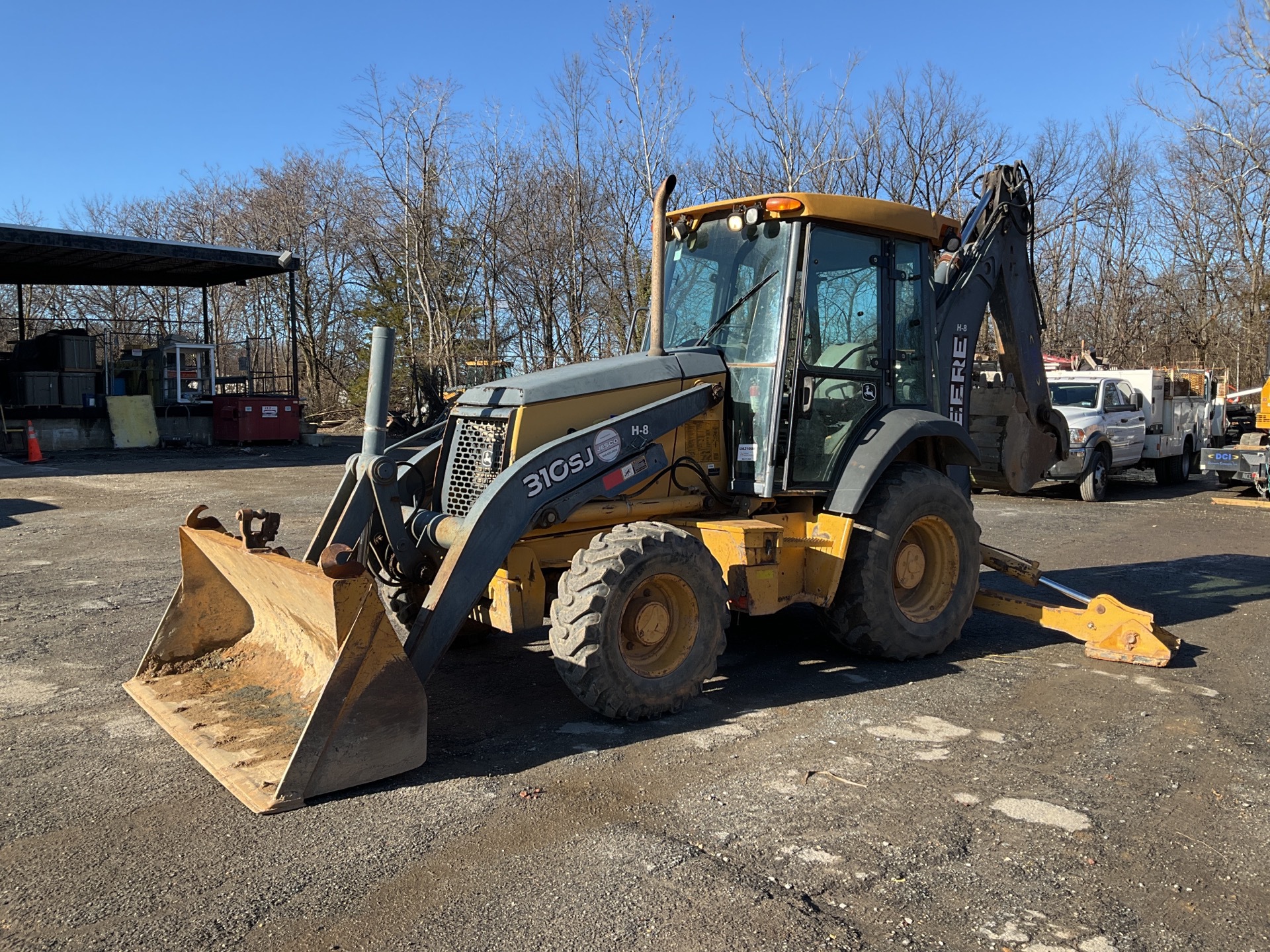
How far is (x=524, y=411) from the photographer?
526 cm

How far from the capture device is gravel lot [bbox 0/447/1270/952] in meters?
3.29

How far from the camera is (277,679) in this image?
5254 millimetres

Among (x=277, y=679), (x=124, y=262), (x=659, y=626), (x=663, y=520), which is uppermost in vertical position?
(x=124, y=262)

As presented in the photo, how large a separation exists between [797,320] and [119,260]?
2319 cm

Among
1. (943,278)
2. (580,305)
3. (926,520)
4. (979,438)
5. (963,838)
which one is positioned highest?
(580,305)

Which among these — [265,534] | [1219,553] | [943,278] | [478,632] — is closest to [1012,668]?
[943,278]

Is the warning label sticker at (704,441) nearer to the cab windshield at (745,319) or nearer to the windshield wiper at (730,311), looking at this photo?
the cab windshield at (745,319)

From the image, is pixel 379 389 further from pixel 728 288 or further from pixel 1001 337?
pixel 1001 337

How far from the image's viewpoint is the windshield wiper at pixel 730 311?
19.4 ft

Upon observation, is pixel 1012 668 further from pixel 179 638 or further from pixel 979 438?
pixel 179 638

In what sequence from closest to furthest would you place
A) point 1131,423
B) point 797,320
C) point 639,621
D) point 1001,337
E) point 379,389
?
point 639,621
point 379,389
point 797,320
point 1001,337
point 1131,423

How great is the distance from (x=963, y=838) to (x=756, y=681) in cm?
213

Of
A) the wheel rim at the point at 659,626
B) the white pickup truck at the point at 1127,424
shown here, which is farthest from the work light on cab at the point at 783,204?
the white pickup truck at the point at 1127,424

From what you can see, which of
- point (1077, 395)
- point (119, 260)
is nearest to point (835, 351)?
point (1077, 395)
